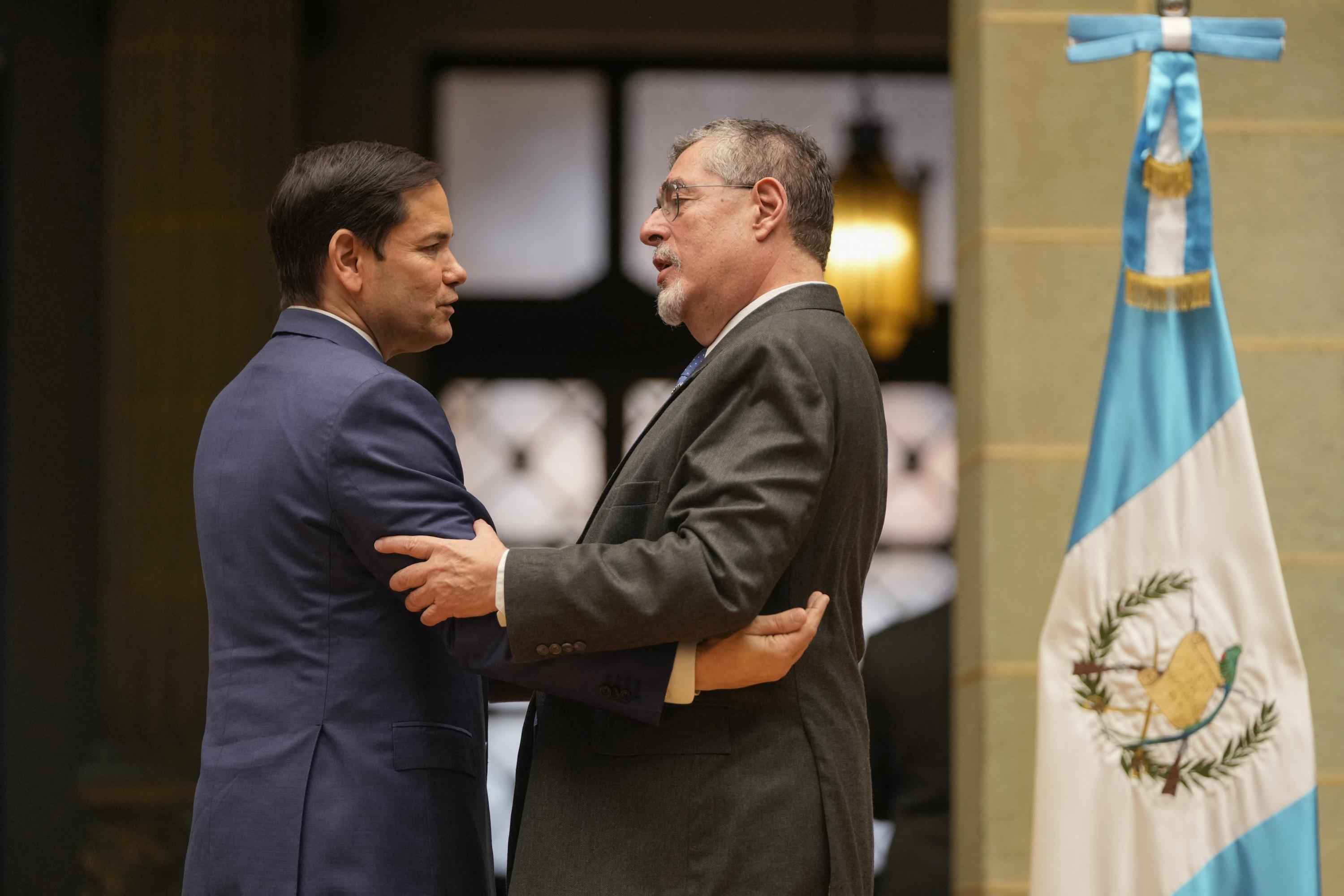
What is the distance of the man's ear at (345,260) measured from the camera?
2.24 metres

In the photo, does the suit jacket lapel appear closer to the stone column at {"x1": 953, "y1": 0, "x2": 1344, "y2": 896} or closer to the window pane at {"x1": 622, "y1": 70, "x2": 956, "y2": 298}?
the stone column at {"x1": 953, "y1": 0, "x2": 1344, "y2": 896}

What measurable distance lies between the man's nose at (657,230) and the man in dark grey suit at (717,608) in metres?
0.22

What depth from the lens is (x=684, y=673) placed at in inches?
79.0

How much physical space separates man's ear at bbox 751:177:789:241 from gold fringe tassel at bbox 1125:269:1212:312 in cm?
128

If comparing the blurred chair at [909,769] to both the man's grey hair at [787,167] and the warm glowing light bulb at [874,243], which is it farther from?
the man's grey hair at [787,167]

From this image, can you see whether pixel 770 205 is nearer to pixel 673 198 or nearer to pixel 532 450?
pixel 673 198

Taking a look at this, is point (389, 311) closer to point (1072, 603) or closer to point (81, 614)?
point (1072, 603)

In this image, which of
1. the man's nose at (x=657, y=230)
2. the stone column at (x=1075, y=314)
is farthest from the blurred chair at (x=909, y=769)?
the man's nose at (x=657, y=230)

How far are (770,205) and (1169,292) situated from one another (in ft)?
4.39

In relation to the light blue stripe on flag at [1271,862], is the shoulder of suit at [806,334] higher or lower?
higher

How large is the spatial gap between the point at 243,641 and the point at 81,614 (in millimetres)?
4127

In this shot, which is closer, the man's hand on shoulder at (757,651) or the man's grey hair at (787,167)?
the man's hand on shoulder at (757,651)

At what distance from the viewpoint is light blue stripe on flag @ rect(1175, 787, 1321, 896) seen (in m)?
3.10

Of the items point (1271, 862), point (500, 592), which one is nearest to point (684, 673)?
point (500, 592)
